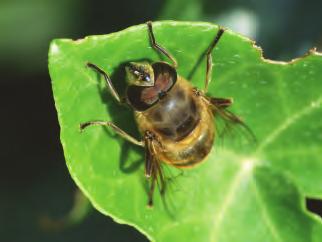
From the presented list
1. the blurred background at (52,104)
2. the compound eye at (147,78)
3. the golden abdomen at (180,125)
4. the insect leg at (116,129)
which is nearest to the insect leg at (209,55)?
the golden abdomen at (180,125)

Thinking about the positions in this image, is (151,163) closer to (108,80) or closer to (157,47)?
(108,80)

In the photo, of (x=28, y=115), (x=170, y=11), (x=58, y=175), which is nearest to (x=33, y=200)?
(x=58, y=175)

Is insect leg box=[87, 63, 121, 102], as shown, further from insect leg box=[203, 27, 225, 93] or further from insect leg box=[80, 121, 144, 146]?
insect leg box=[203, 27, 225, 93]

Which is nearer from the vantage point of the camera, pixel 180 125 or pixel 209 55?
pixel 209 55

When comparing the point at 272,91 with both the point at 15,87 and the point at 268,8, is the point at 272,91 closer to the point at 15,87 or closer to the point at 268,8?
the point at 268,8

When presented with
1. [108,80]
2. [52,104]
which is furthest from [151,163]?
[52,104]

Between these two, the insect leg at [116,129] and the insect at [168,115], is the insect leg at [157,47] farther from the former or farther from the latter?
the insect leg at [116,129]
